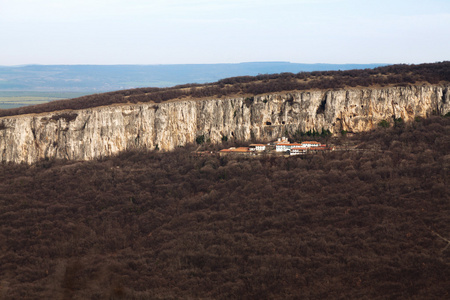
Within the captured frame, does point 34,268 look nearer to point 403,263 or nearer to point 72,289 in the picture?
point 72,289

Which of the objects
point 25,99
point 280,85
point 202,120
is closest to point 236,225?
point 202,120

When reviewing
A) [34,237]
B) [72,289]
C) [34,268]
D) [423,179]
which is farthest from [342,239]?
[34,237]

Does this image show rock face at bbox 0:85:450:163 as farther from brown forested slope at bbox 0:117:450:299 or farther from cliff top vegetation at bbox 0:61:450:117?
brown forested slope at bbox 0:117:450:299

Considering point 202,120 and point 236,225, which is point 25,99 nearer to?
point 202,120

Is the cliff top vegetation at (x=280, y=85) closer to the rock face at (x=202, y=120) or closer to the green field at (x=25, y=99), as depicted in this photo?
the rock face at (x=202, y=120)

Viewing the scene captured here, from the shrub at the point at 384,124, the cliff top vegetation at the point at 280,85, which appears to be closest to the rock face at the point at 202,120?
the shrub at the point at 384,124

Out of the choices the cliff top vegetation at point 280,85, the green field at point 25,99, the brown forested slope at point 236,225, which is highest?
the cliff top vegetation at point 280,85
